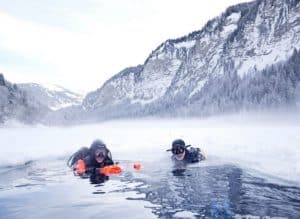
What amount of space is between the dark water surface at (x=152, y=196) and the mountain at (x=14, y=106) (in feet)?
494

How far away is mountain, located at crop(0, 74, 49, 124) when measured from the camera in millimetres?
164875

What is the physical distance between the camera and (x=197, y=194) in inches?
460

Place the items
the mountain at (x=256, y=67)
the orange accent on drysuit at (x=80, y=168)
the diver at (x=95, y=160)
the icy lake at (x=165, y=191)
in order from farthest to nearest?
1. the mountain at (x=256, y=67)
2. the diver at (x=95, y=160)
3. the orange accent on drysuit at (x=80, y=168)
4. the icy lake at (x=165, y=191)

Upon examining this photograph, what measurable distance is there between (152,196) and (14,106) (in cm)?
16711

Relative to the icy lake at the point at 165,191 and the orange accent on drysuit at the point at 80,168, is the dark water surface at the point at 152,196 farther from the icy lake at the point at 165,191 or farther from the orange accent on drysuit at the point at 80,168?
the orange accent on drysuit at the point at 80,168

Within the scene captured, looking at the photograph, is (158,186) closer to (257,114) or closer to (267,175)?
(267,175)

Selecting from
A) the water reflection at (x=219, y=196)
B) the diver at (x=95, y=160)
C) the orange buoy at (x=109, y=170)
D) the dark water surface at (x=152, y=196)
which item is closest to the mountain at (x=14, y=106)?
the diver at (x=95, y=160)

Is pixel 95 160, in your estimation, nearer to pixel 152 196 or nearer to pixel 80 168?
pixel 80 168

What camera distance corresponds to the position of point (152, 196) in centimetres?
1166

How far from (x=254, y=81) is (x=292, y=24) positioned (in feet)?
125

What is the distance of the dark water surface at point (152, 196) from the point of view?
9664 millimetres

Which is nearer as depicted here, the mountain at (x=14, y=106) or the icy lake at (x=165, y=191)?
the icy lake at (x=165, y=191)

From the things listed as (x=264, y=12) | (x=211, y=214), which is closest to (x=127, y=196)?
(x=211, y=214)

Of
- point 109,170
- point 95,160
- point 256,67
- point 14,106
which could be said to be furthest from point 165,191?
point 14,106
